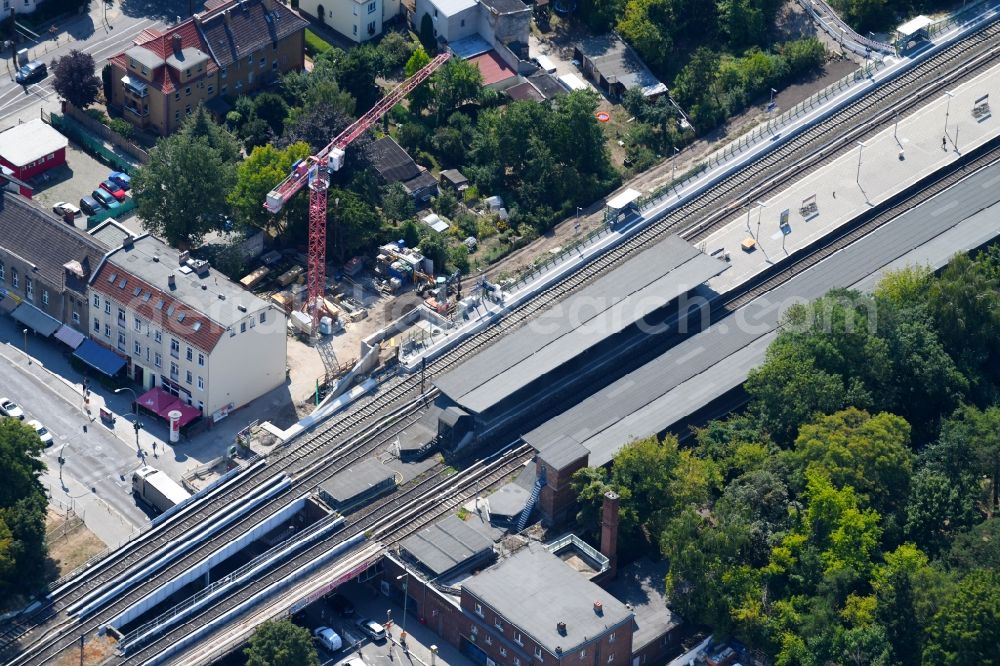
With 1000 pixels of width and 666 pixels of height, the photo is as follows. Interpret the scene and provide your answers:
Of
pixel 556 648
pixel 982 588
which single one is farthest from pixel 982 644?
pixel 556 648

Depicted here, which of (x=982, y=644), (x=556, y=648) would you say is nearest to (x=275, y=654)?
(x=556, y=648)

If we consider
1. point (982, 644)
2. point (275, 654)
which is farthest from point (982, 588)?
point (275, 654)

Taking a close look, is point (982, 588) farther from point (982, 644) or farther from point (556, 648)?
point (556, 648)

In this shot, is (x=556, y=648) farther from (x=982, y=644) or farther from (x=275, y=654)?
(x=982, y=644)

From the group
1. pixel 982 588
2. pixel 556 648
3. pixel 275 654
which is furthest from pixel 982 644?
pixel 275 654

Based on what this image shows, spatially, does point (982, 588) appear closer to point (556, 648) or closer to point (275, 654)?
point (556, 648)
